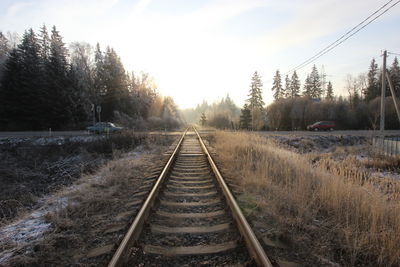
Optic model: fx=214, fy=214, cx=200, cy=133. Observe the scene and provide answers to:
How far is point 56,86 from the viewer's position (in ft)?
111

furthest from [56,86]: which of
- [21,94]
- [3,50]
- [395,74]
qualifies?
[395,74]

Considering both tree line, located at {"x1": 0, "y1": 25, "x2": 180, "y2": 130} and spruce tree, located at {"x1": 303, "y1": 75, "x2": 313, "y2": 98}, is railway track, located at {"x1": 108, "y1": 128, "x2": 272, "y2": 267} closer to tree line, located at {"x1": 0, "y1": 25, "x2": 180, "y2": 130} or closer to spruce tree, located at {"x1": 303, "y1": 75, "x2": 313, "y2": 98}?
tree line, located at {"x1": 0, "y1": 25, "x2": 180, "y2": 130}

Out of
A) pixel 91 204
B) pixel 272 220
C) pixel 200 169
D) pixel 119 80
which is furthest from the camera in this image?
pixel 119 80

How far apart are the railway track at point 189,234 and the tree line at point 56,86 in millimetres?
28543

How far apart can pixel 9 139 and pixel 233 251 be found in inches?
1131

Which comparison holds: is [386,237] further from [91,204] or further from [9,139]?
[9,139]

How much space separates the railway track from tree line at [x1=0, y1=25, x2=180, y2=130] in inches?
1124

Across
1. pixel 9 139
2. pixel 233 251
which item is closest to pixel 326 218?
pixel 233 251

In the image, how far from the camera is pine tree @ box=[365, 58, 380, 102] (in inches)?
1999

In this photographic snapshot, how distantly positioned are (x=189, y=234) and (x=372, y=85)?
217 feet

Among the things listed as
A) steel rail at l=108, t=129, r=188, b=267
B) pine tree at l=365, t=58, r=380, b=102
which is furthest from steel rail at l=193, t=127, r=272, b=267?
pine tree at l=365, t=58, r=380, b=102

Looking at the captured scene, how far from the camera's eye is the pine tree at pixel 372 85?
50.8 metres

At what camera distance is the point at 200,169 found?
24.5 ft

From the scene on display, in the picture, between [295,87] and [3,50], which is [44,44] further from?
[295,87]
